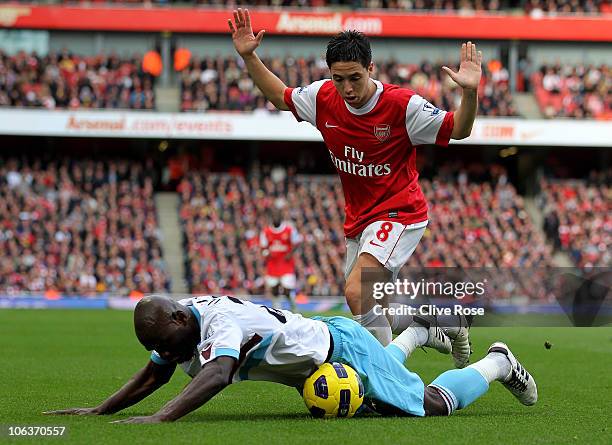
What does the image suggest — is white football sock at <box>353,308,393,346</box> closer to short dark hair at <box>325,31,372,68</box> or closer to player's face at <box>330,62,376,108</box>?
player's face at <box>330,62,376,108</box>

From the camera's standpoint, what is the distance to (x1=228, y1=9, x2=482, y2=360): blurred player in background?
→ 762 cm

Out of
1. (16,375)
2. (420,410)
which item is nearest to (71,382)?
(16,375)

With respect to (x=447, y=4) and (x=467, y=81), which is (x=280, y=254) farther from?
(x=447, y=4)

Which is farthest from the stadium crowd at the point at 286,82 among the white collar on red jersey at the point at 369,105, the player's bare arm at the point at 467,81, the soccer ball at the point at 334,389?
the soccer ball at the point at 334,389

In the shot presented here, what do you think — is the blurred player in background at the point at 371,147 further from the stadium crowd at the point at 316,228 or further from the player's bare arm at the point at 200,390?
the stadium crowd at the point at 316,228

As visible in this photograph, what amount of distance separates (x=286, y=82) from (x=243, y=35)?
27305mm

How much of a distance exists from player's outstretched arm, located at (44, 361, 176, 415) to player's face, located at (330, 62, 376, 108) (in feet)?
7.47

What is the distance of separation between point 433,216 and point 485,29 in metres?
8.66

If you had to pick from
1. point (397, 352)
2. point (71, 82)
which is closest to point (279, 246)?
point (397, 352)

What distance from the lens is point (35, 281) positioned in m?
29.1

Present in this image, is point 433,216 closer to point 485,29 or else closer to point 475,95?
point 485,29

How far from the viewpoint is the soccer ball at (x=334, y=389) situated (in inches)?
250

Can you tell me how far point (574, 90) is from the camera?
36656 mm

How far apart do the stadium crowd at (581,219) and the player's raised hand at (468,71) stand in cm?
2514
